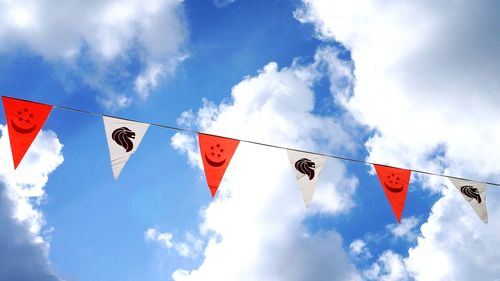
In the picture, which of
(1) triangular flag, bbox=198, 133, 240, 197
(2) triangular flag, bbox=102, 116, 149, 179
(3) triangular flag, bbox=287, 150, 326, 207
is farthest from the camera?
(3) triangular flag, bbox=287, 150, 326, 207

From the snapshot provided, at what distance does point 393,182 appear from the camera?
935cm

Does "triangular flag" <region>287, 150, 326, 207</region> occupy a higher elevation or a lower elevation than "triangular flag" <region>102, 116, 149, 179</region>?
higher

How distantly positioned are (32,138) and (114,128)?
4.88 ft

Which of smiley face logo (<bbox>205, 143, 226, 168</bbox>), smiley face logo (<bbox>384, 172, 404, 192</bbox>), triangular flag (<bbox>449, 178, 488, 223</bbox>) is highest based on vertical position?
triangular flag (<bbox>449, 178, 488, 223</bbox>)

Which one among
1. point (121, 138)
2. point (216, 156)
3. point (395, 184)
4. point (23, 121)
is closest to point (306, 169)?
point (216, 156)

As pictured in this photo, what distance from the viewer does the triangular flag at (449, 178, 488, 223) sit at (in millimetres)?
10078

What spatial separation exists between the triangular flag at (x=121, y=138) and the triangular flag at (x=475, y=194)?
768cm

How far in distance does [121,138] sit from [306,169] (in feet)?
13.2

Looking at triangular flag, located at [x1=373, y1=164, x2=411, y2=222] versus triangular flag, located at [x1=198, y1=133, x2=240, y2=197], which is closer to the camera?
triangular flag, located at [x1=198, y1=133, x2=240, y2=197]

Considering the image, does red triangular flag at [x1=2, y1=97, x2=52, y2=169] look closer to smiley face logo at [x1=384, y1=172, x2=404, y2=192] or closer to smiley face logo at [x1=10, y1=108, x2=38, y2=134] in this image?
smiley face logo at [x1=10, y1=108, x2=38, y2=134]

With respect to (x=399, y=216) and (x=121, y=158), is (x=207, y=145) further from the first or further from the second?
(x=399, y=216)

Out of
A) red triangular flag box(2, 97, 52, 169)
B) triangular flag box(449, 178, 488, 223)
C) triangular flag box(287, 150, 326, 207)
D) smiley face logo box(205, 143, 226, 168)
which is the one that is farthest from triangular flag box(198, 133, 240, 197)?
triangular flag box(449, 178, 488, 223)

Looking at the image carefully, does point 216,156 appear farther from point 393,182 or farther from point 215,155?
point 393,182

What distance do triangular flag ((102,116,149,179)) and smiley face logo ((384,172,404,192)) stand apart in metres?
5.55
